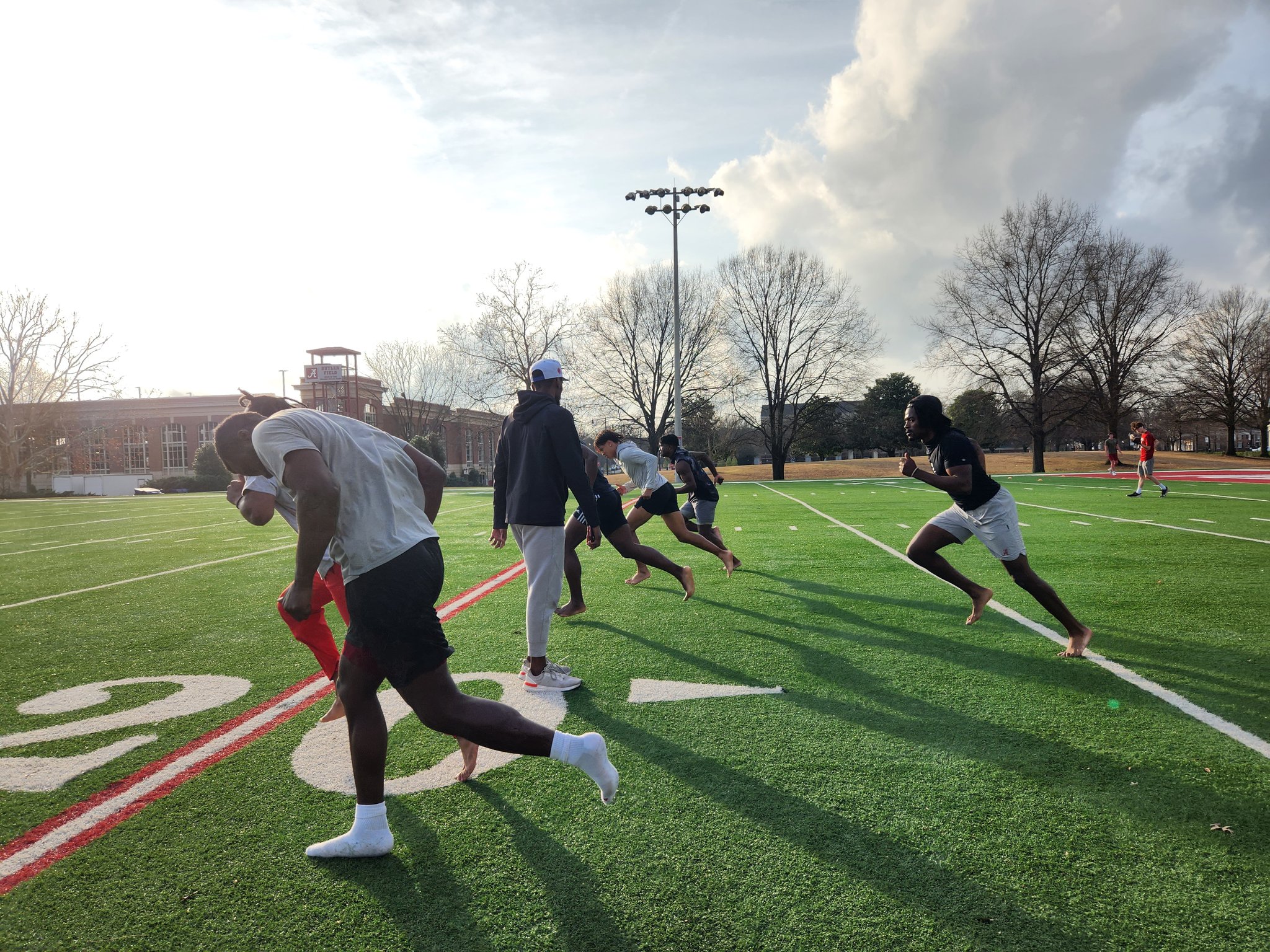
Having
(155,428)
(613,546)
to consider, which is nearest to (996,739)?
(613,546)

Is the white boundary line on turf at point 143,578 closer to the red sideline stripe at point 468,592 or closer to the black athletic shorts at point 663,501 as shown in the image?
the red sideline stripe at point 468,592

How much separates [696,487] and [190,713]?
20.9ft

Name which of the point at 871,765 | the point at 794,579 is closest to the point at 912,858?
the point at 871,765

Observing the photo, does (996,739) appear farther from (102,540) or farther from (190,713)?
(102,540)

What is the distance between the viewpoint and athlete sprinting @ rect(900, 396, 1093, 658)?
5.02m

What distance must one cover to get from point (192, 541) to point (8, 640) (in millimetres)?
8515

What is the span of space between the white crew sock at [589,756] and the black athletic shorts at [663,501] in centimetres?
545

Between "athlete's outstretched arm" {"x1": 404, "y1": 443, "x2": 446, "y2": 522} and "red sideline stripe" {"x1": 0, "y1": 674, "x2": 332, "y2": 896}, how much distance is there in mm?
1776

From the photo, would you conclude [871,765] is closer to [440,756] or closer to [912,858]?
[912,858]

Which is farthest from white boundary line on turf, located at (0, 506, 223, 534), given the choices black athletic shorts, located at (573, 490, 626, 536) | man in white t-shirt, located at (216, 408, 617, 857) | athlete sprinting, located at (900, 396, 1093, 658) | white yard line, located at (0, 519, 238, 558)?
athlete sprinting, located at (900, 396, 1093, 658)

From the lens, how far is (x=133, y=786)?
3297 mm

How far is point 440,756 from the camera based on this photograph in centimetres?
360

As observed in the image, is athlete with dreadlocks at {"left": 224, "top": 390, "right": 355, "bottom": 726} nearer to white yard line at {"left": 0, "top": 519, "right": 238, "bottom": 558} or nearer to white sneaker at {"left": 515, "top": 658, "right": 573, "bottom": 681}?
white sneaker at {"left": 515, "top": 658, "right": 573, "bottom": 681}

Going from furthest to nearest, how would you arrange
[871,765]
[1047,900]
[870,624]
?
[870,624] → [871,765] → [1047,900]
